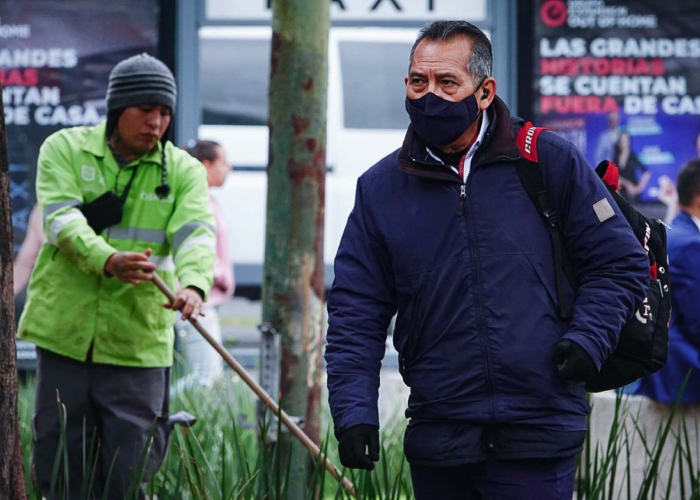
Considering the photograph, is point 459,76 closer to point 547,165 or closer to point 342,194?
point 547,165

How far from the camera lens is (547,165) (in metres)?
3.21

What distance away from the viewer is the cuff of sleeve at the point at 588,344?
3.02 m

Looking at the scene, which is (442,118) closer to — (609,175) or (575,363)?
(609,175)

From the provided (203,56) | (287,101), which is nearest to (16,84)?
(203,56)

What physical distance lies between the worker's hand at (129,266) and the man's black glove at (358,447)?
4.57ft

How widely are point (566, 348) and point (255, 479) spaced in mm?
1156

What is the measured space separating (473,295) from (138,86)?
6.36 ft

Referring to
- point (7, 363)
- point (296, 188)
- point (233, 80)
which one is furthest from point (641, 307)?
point (233, 80)

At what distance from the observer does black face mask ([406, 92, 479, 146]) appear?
3232 millimetres

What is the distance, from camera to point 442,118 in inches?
127

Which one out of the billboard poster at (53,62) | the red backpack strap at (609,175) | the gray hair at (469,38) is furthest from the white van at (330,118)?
the gray hair at (469,38)

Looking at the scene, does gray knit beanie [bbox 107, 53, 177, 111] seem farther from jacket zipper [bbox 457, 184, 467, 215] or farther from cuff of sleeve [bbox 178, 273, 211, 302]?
jacket zipper [bbox 457, 184, 467, 215]

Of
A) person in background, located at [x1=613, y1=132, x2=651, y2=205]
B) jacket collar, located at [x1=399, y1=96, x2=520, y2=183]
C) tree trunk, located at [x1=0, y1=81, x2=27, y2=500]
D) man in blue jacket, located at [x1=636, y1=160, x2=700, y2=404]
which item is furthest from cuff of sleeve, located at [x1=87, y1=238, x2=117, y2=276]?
person in background, located at [x1=613, y1=132, x2=651, y2=205]

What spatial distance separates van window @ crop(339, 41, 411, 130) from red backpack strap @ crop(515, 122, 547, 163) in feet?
20.3
